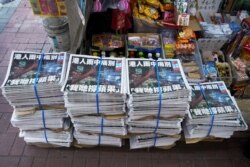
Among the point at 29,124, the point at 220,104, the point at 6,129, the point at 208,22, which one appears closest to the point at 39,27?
the point at 6,129

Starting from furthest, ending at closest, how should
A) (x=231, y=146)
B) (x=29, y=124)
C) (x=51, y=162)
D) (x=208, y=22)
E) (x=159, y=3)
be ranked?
1. (x=208, y=22)
2. (x=159, y=3)
3. (x=231, y=146)
4. (x=51, y=162)
5. (x=29, y=124)

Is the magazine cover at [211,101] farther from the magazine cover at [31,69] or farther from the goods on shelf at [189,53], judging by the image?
the magazine cover at [31,69]

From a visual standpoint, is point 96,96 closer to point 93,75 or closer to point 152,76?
point 93,75

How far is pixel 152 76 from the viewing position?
221cm

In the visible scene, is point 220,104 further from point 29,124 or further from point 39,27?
point 39,27

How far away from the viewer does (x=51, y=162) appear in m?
2.57

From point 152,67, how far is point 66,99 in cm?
82

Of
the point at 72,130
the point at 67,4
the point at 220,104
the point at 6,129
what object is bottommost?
the point at 6,129

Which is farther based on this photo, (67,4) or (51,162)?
(51,162)

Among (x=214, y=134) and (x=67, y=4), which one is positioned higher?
(x=67, y=4)

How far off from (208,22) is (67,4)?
2078mm

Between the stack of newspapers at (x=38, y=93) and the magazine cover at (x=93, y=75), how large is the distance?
9 cm

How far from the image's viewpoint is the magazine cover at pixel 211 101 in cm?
232

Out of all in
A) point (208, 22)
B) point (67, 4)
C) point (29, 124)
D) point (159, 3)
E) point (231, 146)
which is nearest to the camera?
point (67, 4)
